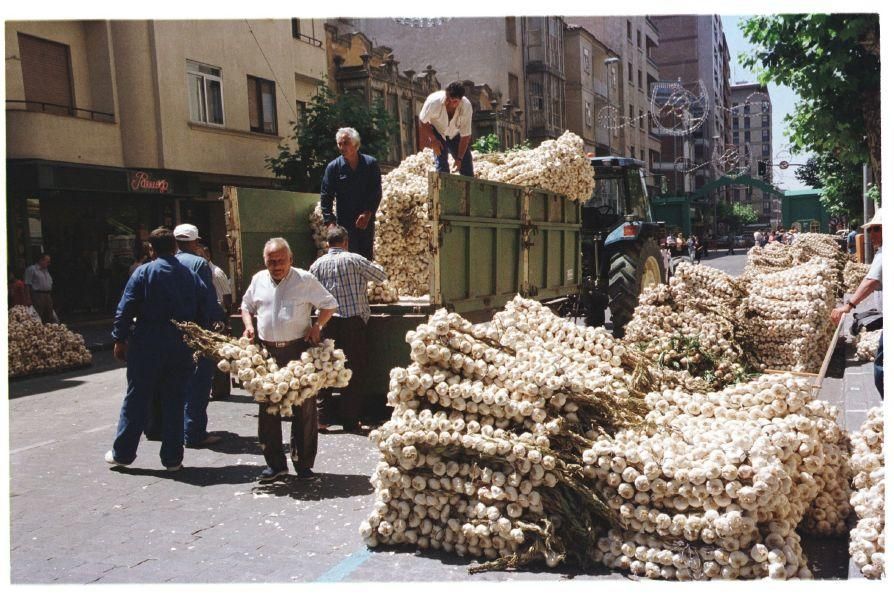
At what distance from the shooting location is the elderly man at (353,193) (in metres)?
8.21

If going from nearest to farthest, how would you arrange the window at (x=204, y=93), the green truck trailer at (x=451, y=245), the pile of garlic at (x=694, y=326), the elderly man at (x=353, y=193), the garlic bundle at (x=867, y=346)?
the pile of garlic at (x=694, y=326), the green truck trailer at (x=451, y=245), the elderly man at (x=353, y=193), the garlic bundle at (x=867, y=346), the window at (x=204, y=93)

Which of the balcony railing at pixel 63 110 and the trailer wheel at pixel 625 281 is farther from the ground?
the balcony railing at pixel 63 110

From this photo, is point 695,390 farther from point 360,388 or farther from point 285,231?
point 285,231

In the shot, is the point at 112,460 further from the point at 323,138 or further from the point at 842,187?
the point at 842,187

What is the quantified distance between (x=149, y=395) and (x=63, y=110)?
14.0 meters

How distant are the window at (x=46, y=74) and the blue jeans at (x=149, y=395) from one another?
1326cm

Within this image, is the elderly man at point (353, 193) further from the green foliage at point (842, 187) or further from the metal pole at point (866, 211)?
the green foliage at point (842, 187)

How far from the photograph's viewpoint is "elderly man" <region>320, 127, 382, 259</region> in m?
8.21

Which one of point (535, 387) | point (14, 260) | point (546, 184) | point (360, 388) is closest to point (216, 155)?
point (14, 260)

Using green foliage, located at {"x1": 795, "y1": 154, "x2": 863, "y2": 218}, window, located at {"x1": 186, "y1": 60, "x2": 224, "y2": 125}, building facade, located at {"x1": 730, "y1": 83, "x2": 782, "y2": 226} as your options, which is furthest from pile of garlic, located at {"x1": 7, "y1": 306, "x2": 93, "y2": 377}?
building facade, located at {"x1": 730, "y1": 83, "x2": 782, "y2": 226}

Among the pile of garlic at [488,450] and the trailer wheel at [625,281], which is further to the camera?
the trailer wheel at [625,281]

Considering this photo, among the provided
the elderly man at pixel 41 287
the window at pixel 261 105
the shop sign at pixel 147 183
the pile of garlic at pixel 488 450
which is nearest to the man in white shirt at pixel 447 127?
the pile of garlic at pixel 488 450

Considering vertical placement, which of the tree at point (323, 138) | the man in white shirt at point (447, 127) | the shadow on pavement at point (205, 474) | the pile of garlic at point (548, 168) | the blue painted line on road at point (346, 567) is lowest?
the shadow on pavement at point (205, 474)

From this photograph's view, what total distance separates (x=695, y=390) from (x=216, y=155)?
59.2ft
